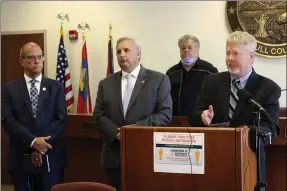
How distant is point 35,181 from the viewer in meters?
3.45

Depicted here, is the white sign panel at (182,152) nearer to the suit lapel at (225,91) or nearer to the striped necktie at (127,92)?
the suit lapel at (225,91)

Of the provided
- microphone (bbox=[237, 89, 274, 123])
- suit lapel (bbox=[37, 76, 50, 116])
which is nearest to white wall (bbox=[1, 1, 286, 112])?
suit lapel (bbox=[37, 76, 50, 116])

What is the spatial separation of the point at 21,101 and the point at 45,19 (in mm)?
3249

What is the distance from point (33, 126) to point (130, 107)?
0.93m

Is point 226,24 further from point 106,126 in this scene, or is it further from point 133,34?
point 106,126

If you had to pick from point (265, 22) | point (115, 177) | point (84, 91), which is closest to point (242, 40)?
point (115, 177)

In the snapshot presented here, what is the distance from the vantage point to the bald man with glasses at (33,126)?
339 centimetres

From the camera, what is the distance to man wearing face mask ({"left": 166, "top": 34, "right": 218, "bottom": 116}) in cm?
458

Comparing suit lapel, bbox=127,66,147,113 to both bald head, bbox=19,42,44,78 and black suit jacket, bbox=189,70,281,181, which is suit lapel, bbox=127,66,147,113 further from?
bald head, bbox=19,42,44,78

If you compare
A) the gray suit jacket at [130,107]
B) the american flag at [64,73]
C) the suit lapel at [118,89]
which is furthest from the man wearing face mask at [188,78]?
the american flag at [64,73]

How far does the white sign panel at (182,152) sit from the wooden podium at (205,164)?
0.02 metres

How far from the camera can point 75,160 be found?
5.68 metres

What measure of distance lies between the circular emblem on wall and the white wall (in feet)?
0.43

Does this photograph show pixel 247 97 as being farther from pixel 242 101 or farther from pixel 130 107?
pixel 130 107
